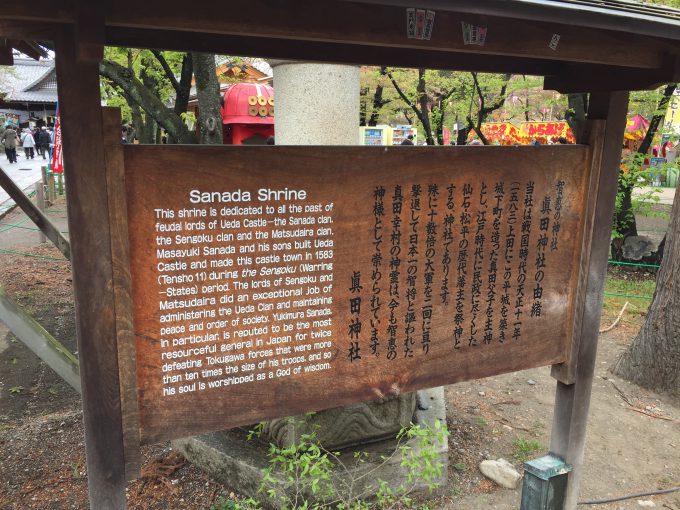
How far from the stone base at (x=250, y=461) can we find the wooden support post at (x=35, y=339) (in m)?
1.05

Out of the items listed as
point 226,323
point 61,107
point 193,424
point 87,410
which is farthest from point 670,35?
point 87,410

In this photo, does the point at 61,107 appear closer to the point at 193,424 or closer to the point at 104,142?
the point at 104,142

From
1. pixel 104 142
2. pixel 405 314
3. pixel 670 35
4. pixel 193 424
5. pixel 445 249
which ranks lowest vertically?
pixel 193 424

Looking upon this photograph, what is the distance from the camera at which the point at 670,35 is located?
2207mm

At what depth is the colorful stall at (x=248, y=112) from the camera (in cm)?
1290

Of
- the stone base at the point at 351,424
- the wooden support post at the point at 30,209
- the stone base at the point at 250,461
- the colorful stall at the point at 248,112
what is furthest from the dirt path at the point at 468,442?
the colorful stall at the point at 248,112

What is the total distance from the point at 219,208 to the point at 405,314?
1.08 meters

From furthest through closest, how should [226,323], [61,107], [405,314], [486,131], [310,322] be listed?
[486,131], [405,314], [310,322], [226,323], [61,107]

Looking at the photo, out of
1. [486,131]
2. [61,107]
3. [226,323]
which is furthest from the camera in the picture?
[486,131]

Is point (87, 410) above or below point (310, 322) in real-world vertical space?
below

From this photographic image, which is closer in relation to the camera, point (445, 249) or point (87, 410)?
point (87, 410)

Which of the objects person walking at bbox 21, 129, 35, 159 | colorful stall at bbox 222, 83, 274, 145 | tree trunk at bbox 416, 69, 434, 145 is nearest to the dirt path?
colorful stall at bbox 222, 83, 274, 145

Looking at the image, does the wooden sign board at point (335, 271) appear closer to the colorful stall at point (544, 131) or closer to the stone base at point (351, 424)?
the stone base at point (351, 424)

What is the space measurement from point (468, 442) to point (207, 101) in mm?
4758
